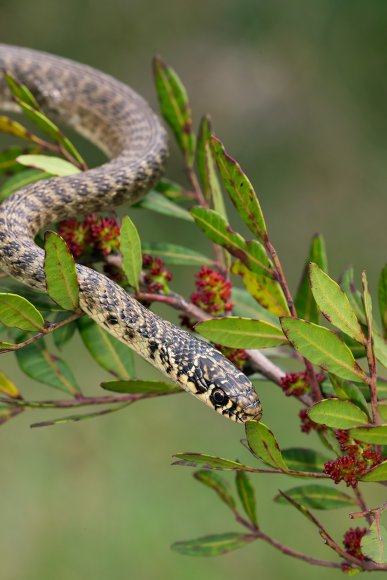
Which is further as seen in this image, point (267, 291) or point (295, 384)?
point (267, 291)

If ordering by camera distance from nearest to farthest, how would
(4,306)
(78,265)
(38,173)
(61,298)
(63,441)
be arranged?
(4,306), (61,298), (78,265), (38,173), (63,441)

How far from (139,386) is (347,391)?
19.5 inches

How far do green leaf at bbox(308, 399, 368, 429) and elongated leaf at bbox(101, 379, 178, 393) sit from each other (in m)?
0.48

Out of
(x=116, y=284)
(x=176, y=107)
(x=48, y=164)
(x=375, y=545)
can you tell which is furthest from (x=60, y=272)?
(x=176, y=107)

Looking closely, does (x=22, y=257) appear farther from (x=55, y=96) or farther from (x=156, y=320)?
(x=55, y=96)

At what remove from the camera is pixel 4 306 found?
170 centimetres

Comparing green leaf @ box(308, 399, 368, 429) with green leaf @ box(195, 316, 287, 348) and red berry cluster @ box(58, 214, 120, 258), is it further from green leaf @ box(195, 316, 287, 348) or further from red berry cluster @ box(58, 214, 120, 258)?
→ red berry cluster @ box(58, 214, 120, 258)

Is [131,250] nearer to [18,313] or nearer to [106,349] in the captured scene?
[18,313]

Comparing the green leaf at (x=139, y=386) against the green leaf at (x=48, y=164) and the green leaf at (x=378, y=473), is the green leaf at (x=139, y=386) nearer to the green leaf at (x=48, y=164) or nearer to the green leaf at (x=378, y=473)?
the green leaf at (x=378, y=473)

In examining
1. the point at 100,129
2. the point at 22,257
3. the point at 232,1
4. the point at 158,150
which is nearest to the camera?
the point at 22,257

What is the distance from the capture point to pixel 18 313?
174cm

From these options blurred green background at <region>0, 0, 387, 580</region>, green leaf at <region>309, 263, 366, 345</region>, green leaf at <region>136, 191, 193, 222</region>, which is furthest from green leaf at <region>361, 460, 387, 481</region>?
blurred green background at <region>0, 0, 387, 580</region>

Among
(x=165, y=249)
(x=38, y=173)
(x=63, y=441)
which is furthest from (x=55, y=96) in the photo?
(x=63, y=441)

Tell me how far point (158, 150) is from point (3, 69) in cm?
134
